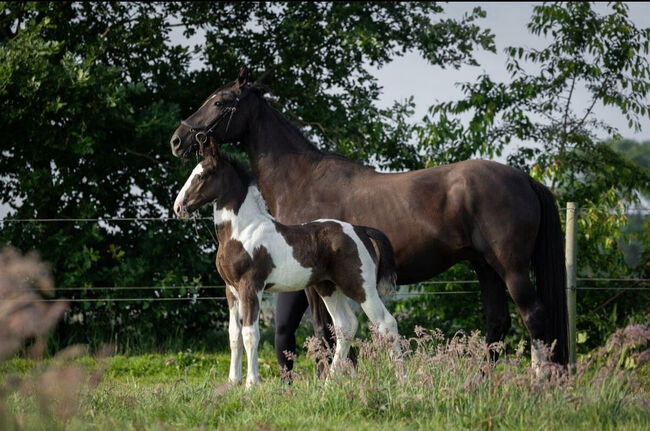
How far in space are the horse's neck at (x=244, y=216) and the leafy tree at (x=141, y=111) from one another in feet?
14.3

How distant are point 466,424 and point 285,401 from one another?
1.15m

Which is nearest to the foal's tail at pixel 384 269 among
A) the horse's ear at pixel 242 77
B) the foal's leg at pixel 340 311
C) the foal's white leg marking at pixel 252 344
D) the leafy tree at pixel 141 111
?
the foal's leg at pixel 340 311

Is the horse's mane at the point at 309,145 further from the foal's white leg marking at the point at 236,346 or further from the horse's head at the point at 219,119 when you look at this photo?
the foal's white leg marking at the point at 236,346

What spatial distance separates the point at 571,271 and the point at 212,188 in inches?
165

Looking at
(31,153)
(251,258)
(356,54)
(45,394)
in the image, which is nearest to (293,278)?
(251,258)

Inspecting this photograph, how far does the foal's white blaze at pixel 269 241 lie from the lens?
19.6 ft

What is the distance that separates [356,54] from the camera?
12.5 metres

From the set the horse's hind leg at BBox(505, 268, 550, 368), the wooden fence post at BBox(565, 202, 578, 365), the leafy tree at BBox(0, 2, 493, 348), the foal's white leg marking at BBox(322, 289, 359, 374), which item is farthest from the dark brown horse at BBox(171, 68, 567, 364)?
the leafy tree at BBox(0, 2, 493, 348)

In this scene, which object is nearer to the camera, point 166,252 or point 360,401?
point 360,401

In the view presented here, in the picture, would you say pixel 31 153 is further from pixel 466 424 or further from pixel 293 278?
pixel 466 424

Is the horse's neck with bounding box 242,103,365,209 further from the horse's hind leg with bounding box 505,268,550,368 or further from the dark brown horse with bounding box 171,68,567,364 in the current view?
the horse's hind leg with bounding box 505,268,550,368

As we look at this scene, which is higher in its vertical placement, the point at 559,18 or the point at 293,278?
the point at 559,18

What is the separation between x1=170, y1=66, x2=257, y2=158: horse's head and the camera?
679 cm

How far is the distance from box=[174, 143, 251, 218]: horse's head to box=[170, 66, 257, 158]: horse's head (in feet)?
2.25
